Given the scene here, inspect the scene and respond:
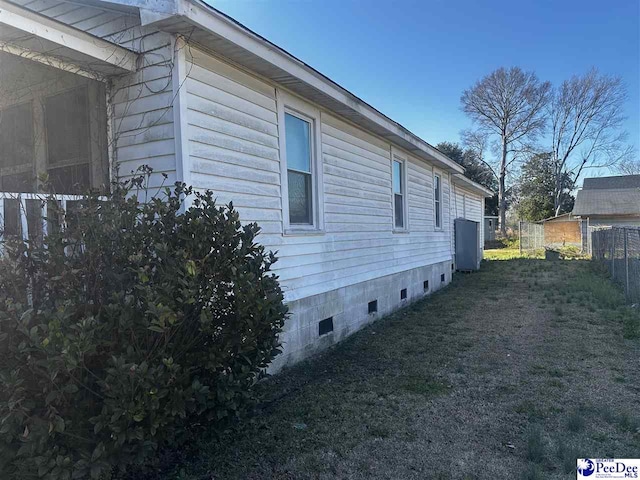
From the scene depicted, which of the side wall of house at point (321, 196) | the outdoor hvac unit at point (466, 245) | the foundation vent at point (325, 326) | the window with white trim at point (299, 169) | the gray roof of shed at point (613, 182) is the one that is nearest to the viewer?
the side wall of house at point (321, 196)

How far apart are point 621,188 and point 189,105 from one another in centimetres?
4595

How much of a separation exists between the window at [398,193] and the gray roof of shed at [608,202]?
31.8 metres

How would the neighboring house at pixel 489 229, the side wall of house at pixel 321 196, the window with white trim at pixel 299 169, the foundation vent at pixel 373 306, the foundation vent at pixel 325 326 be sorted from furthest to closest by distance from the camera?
the neighboring house at pixel 489 229, the foundation vent at pixel 373 306, the foundation vent at pixel 325 326, the window with white trim at pixel 299 169, the side wall of house at pixel 321 196

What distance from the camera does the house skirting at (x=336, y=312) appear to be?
193 inches

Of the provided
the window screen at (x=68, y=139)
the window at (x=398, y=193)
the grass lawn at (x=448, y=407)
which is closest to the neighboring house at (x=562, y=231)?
the window at (x=398, y=193)

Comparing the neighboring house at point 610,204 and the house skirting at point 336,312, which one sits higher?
the neighboring house at point 610,204

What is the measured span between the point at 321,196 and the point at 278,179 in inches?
38.2

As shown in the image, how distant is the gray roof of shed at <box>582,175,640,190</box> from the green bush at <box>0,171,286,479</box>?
Result: 46521 mm

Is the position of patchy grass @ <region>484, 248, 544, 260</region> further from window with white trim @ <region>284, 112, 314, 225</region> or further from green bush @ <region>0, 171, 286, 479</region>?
green bush @ <region>0, 171, 286, 479</region>

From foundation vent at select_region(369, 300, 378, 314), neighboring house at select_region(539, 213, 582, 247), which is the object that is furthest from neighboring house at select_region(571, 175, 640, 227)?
foundation vent at select_region(369, 300, 378, 314)

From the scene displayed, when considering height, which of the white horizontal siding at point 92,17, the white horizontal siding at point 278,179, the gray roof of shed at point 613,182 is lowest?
the white horizontal siding at point 278,179

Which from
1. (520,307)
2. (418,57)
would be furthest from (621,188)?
(520,307)

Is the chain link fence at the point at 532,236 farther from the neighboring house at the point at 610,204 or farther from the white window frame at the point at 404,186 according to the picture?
the white window frame at the point at 404,186

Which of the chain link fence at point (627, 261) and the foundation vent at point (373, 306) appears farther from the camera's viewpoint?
the chain link fence at point (627, 261)
